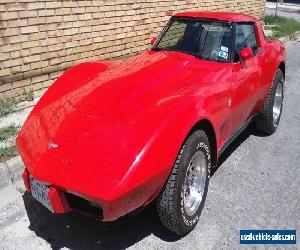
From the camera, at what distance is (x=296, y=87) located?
24.4 feet

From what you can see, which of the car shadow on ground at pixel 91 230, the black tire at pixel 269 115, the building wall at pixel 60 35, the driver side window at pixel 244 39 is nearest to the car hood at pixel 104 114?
the driver side window at pixel 244 39

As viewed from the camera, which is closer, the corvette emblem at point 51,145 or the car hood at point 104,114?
the car hood at point 104,114

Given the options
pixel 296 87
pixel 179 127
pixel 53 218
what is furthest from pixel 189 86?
pixel 296 87

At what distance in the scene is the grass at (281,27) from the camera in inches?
468

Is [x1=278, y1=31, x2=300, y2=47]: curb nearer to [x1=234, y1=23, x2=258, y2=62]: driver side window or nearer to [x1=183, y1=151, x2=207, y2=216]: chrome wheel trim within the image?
[x1=234, y1=23, x2=258, y2=62]: driver side window

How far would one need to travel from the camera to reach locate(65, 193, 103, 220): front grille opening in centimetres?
272

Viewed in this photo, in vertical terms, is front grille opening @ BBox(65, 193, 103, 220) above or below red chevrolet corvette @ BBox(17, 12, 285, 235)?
below

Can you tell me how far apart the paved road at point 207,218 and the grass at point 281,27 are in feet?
26.5

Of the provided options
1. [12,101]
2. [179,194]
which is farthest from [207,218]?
[12,101]

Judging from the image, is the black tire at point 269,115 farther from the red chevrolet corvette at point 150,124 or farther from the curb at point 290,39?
the curb at point 290,39

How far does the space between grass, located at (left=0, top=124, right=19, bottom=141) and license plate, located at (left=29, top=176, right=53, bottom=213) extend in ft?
5.23

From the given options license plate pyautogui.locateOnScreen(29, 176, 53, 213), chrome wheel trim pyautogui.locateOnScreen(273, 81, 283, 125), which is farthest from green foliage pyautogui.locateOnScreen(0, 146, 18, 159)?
chrome wheel trim pyautogui.locateOnScreen(273, 81, 283, 125)

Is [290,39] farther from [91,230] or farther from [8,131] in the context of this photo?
[91,230]

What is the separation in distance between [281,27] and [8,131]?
10.6 meters
